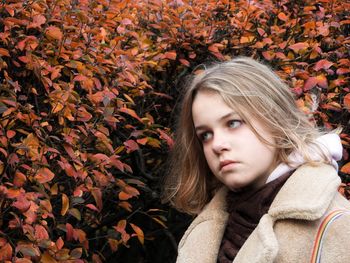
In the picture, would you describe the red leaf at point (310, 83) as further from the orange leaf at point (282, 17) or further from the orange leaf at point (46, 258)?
the orange leaf at point (46, 258)

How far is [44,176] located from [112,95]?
51cm

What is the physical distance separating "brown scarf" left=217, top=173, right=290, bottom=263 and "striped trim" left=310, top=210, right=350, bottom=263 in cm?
21

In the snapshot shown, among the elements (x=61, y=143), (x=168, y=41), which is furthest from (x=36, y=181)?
(x=168, y=41)

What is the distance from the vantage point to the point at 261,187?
6.04ft

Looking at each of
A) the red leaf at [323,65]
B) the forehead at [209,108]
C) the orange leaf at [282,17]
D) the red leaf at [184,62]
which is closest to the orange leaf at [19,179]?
the forehead at [209,108]

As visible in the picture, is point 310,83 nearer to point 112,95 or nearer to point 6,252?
point 112,95

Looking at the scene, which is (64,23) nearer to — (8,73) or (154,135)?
(8,73)

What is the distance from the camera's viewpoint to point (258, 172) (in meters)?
1.83

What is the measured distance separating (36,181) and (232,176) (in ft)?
2.33

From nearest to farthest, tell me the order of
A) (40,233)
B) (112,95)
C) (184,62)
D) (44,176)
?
(40,233)
(44,176)
(112,95)
(184,62)

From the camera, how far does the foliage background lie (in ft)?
6.92

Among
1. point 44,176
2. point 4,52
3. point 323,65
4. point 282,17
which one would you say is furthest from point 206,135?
point 282,17

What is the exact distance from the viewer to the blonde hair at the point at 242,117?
190 cm

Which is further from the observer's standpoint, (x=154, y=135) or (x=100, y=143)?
(x=154, y=135)
